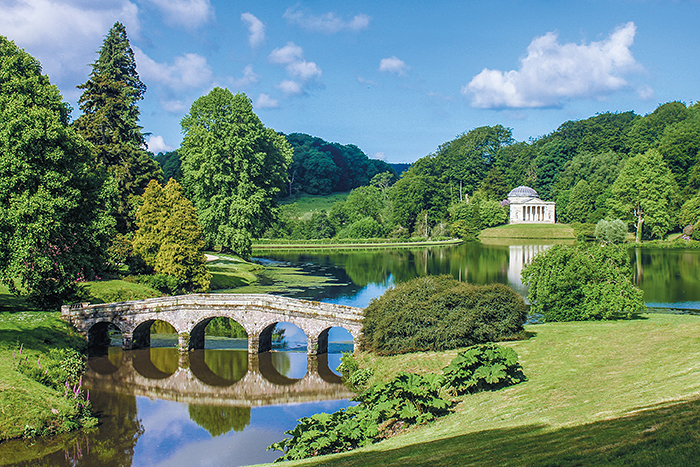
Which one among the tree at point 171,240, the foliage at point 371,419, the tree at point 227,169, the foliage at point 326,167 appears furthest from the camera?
the foliage at point 326,167

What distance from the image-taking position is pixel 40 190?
26766mm

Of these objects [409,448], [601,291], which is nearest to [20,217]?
[409,448]

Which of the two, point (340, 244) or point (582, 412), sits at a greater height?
point (340, 244)

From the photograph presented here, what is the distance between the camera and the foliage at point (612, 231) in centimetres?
8175

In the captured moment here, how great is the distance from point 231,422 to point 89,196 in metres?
15.9

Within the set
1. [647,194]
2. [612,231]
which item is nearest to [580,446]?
[612,231]

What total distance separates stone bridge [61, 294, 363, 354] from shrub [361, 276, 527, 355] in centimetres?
490

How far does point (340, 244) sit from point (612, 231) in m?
44.1

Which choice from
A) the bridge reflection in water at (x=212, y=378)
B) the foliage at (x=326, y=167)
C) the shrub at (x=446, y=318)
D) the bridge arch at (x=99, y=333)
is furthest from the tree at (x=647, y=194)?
the bridge arch at (x=99, y=333)

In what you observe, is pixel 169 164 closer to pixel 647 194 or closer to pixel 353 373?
pixel 647 194

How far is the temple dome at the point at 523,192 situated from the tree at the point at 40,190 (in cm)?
10813

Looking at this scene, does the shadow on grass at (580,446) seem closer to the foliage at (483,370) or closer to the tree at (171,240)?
the foliage at (483,370)

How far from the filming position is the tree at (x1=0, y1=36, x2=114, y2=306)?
1032 inches

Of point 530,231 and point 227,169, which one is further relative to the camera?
point 530,231
